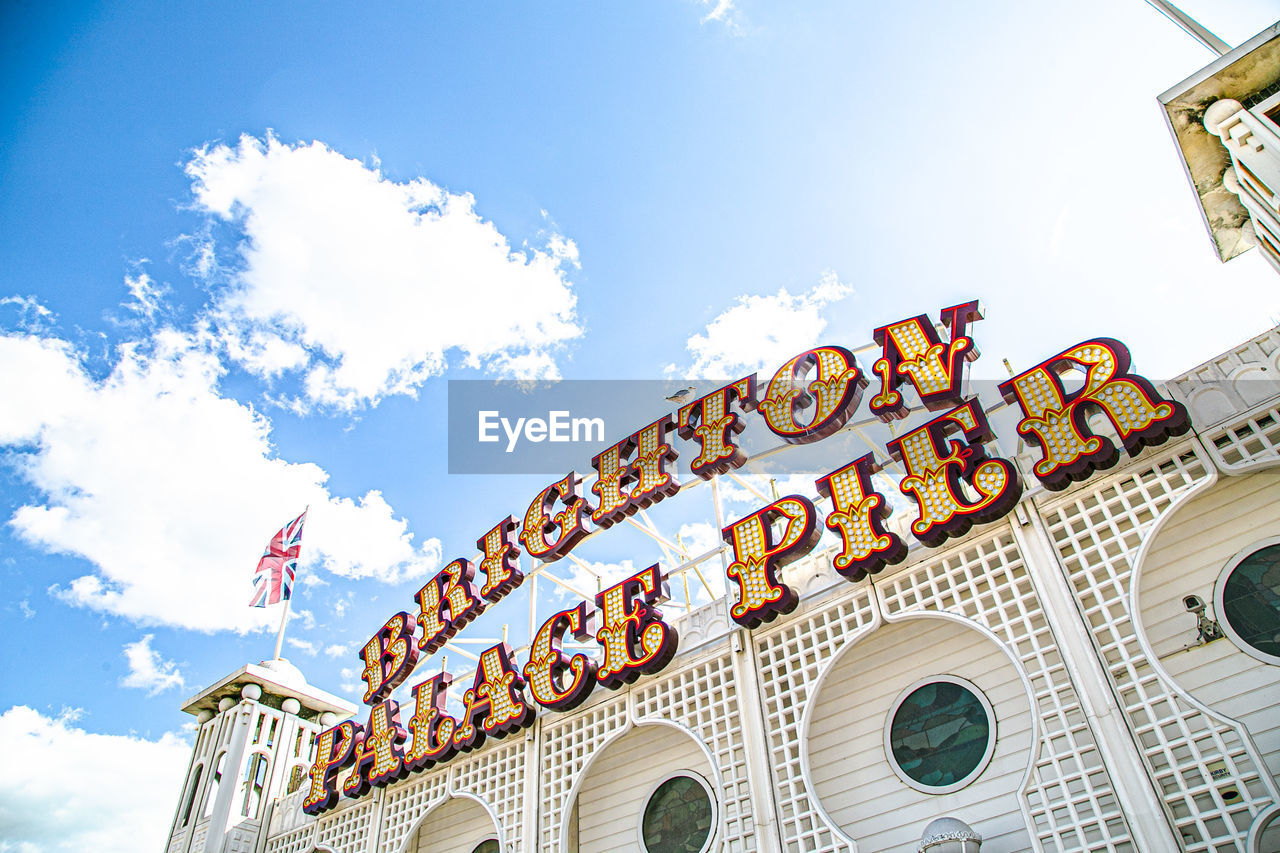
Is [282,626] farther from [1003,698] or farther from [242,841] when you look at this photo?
[1003,698]

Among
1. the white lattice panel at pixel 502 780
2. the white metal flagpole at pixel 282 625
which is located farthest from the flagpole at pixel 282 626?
the white lattice panel at pixel 502 780

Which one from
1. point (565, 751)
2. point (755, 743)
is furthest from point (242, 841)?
point (755, 743)

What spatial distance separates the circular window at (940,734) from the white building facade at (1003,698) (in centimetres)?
3

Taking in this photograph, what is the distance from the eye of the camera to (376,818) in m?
19.1

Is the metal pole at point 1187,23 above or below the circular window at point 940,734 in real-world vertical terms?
above

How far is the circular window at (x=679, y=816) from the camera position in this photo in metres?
14.3

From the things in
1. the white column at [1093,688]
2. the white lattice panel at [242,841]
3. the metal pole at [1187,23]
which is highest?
the metal pole at [1187,23]

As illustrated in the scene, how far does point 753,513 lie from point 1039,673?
5.39m

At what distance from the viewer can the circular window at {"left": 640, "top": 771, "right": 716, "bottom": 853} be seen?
14.3 metres

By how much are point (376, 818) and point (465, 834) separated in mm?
2335

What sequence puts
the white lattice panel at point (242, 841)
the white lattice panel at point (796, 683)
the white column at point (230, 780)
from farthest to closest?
the white column at point (230, 780)
the white lattice panel at point (242, 841)
the white lattice panel at point (796, 683)

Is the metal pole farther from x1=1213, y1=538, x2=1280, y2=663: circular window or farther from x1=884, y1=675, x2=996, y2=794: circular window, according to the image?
x1=884, y1=675, x2=996, y2=794: circular window

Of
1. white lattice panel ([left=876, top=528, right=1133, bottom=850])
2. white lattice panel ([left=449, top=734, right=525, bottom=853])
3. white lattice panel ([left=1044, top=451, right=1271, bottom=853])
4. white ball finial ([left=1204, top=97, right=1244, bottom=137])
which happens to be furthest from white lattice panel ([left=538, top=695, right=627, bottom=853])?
white ball finial ([left=1204, top=97, right=1244, bottom=137])

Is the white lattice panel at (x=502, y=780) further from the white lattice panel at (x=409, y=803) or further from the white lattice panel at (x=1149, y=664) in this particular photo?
the white lattice panel at (x=1149, y=664)
